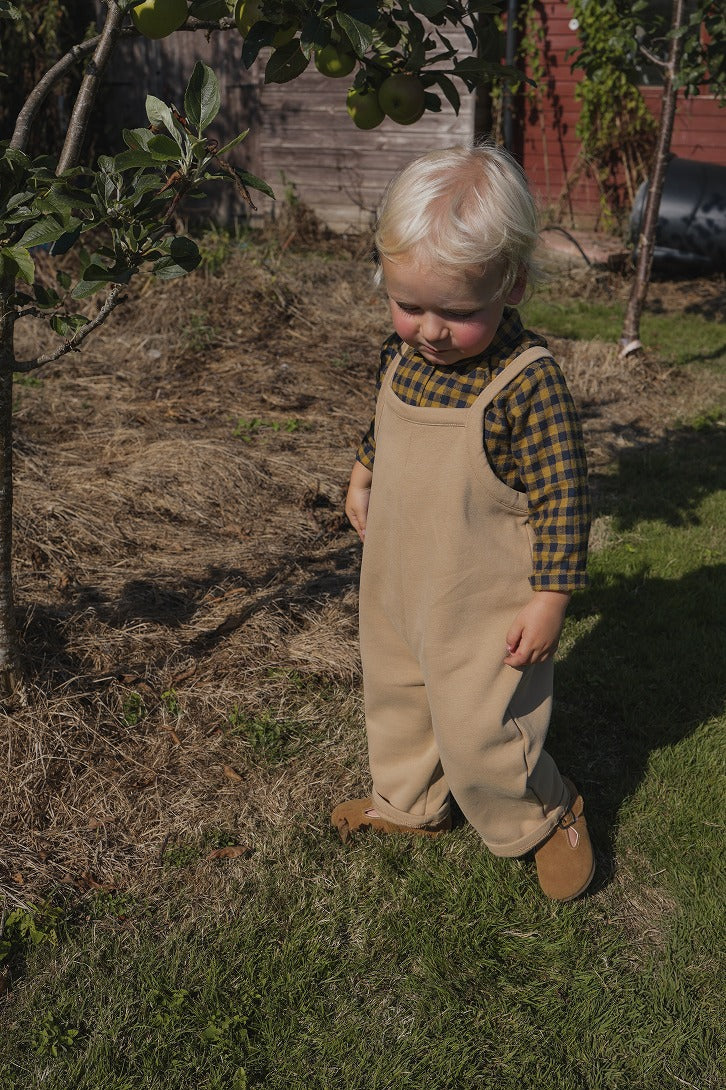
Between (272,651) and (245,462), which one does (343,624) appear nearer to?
(272,651)

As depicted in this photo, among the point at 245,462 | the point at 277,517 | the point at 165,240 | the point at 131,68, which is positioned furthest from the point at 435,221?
the point at 131,68

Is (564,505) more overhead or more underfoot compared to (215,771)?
more overhead

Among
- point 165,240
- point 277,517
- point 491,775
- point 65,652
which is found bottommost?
point 277,517

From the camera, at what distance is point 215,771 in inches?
110

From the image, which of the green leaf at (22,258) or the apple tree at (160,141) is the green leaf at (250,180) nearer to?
the apple tree at (160,141)

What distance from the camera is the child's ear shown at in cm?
192

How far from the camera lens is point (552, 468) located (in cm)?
193

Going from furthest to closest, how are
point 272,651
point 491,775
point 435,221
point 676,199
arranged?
1. point 676,199
2. point 272,651
3. point 491,775
4. point 435,221

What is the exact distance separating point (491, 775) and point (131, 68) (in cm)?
1099

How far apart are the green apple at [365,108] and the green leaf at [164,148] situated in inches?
27.3

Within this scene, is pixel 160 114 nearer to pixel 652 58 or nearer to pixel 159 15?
pixel 159 15

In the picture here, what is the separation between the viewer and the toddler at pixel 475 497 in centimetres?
183

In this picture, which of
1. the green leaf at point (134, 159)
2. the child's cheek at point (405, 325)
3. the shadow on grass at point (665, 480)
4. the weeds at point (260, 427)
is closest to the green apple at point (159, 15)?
the green leaf at point (134, 159)

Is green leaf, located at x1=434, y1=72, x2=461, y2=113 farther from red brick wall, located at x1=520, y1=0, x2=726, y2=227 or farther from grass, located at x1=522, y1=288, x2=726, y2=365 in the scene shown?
red brick wall, located at x1=520, y1=0, x2=726, y2=227
